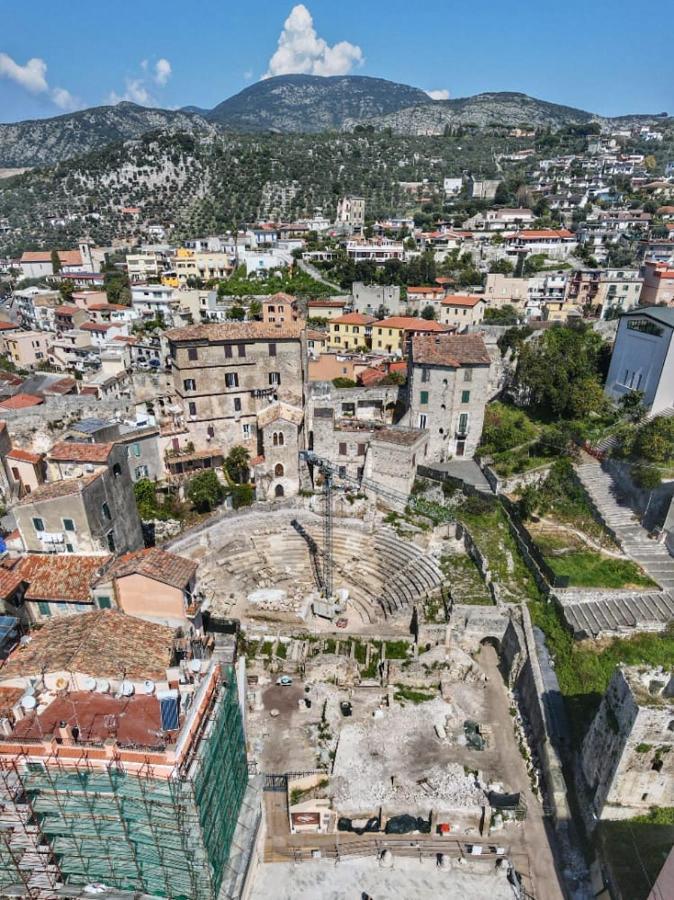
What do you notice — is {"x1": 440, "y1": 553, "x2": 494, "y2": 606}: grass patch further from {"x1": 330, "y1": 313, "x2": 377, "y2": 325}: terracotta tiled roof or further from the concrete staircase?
{"x1": 330, "y1": 313, "x2": 377, "y2": 325}: terracotta tiled roof

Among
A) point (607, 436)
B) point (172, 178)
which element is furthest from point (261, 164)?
point (607, 436)

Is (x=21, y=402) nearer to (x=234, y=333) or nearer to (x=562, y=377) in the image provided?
(x=234, y=333)

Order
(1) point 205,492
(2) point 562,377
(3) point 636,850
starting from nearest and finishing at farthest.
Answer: (3) point 636,850 < (1) point 205,492 < (2) point 562,377

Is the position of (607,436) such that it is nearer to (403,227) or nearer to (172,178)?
(403,227)

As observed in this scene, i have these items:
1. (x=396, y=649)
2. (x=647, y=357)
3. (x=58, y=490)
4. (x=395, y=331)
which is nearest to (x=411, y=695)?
(x=396, y=649)

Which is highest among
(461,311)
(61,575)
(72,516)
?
(461,311)
